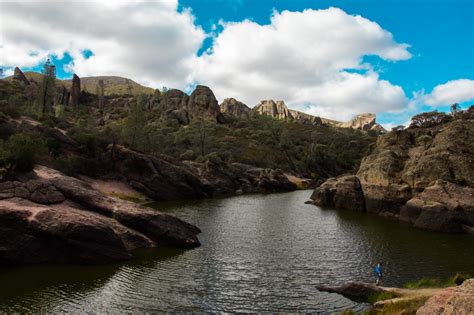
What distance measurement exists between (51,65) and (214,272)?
142710mm

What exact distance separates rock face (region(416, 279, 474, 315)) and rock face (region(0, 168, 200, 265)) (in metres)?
29.5

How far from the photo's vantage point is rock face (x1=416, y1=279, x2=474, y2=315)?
15569 mm

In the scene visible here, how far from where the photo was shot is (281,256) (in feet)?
138

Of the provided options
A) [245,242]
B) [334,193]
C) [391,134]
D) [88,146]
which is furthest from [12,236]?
[391,134]

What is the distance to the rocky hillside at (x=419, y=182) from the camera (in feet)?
202

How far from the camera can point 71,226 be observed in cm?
3538

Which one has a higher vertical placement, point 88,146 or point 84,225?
point 88,146

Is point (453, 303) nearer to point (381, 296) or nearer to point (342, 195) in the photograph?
Answer: point (381, 296)

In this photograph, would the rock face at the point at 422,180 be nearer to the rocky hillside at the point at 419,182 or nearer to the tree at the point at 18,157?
the rocky hillside at the point at 419,182

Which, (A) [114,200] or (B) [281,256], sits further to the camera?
(A) [114,200]

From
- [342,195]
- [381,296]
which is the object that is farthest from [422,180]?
[381,296]

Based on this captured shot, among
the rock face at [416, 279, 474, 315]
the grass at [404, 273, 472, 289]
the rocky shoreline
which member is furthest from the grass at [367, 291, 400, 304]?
the rock face at [416, 279, 474, 315]

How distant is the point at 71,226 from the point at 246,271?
18.1 meters

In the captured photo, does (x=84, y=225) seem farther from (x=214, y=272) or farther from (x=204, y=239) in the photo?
(x=204, y=239)
